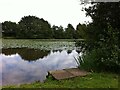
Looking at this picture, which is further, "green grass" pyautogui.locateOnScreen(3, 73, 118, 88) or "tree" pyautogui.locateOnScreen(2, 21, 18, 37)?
"tree" pyautogui.locateOnScreen(2, 21, 18, 37)

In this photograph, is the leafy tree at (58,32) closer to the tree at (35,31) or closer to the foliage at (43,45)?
the tree at (35,31)

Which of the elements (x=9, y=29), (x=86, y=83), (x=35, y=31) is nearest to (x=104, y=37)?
(x=86, y=83)

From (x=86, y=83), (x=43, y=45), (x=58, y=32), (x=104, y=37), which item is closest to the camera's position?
(x=86, y=83)

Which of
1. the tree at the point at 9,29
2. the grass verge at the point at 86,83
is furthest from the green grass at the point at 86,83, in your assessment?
the tree at the point at 9,29

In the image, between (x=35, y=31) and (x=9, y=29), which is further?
(x=9, y=29)

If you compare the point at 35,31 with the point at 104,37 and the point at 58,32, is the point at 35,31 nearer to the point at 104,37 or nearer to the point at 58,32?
the point at 58,32

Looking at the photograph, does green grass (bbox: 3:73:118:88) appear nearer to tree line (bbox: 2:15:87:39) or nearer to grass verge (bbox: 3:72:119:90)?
grass verge (bbox: 3:72:119:90)

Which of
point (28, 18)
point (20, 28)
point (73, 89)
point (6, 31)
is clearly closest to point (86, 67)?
point (73, 89)

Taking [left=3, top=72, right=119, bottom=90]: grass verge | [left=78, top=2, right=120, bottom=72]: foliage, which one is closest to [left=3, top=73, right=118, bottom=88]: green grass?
[left=3, top=72, right=119, bottom=90]: grass verge

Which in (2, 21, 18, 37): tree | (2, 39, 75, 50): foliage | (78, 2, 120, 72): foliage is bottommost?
(2, 39, 75, 50): foliage

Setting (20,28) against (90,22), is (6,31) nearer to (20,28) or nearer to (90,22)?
(20,28)

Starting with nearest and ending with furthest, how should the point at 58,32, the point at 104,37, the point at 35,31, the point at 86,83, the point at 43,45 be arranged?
the point at 86,83, the point at 104,37, the point at 43,45, the point at 35,31, the point at 58,32

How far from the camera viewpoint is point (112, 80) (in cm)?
577

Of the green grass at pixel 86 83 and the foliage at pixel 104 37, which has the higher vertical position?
the foliage at pixel 104 37
